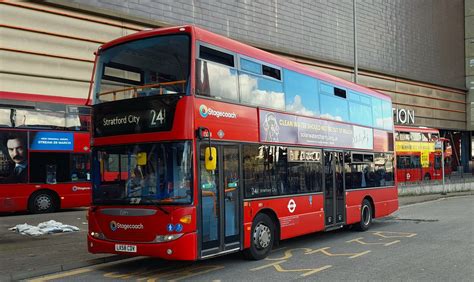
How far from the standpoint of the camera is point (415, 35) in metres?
44.3

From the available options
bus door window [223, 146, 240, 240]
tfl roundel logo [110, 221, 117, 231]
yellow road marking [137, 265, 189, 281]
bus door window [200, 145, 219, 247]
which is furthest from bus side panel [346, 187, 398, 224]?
tfl roundel logo [110, 221, 117, 231]

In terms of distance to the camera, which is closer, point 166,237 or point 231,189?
point 166,237

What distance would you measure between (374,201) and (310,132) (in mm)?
4157

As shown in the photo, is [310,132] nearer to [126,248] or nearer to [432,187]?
[126,248]

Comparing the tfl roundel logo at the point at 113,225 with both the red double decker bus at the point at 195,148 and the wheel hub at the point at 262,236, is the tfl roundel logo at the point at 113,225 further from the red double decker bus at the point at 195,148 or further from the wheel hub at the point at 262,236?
the wheel hub at the point at 262,236

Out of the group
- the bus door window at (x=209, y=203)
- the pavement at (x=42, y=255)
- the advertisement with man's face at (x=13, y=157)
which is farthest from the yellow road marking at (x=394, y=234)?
the advertisement with man's face at (x=13, y=157)

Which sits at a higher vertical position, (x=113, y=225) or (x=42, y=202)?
(x=113, y=225)

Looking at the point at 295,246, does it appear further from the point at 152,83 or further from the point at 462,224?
the point at 462,224

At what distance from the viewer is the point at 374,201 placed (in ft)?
44.7

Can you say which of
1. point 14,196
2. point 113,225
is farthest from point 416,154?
point 113,225

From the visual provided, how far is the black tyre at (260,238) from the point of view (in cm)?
875

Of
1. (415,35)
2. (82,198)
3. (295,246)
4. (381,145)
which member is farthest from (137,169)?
(415,35)

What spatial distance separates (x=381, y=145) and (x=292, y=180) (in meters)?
5.35

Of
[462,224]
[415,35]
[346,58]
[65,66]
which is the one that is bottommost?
[462,224]
